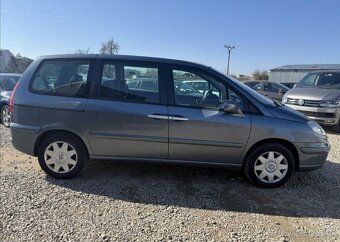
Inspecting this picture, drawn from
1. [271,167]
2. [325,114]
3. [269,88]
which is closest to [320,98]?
[325,114]

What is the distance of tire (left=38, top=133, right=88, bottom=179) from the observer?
4516 millimetres

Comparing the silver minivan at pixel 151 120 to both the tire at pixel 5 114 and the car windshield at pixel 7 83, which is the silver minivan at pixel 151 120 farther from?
the car windshield at pixel 7 83

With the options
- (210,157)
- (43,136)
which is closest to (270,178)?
(210,157)

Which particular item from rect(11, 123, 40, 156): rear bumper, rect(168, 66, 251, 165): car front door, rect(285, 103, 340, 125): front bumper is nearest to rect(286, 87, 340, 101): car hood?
rect(285, 103, 340, 125): front bumper

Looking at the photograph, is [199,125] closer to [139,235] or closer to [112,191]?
[112,191]

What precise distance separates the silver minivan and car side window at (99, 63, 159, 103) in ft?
0.04

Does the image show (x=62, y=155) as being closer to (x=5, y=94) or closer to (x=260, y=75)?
(x=5, y=94)

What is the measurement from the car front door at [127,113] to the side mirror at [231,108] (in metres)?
0.76

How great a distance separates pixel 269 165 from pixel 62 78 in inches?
121

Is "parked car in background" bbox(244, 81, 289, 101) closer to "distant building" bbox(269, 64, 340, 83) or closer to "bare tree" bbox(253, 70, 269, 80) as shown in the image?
"distant building" bbox(269, 64, 340, 83)

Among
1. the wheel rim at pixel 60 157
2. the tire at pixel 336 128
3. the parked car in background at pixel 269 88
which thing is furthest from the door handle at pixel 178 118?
the parked car in background at pixel 269 88

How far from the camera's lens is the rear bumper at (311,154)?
14.6 ft

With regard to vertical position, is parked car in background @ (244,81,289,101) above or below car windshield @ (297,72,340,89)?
below

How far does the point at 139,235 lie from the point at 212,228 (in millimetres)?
762
